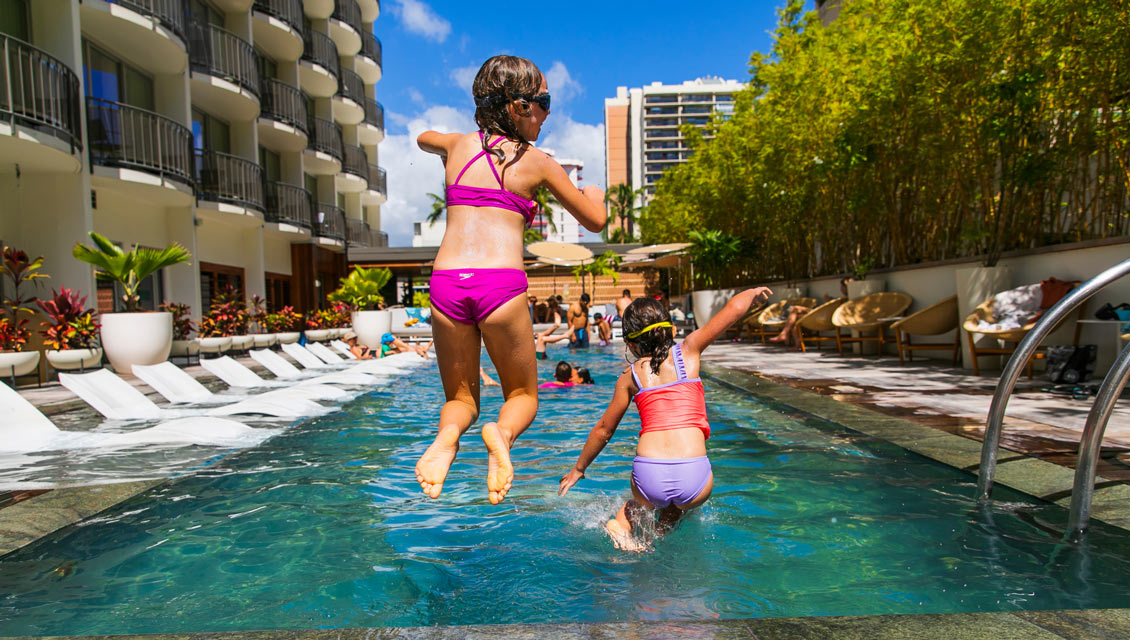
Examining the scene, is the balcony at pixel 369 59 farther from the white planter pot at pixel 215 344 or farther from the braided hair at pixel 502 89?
the braided hair at pixel 502 89

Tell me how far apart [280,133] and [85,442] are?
708 inches

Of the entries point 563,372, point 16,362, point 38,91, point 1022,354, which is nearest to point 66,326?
point 16,362

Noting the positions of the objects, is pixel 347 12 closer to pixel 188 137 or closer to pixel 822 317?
pixel 188 137

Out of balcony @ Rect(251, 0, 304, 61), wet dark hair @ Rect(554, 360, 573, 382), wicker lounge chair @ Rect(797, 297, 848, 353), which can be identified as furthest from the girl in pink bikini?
balcony @ Rect(251, 0, 304, 61)

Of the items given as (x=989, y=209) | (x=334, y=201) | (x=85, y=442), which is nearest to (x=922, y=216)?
(x=989, y=209)

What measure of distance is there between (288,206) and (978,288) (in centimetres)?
1965

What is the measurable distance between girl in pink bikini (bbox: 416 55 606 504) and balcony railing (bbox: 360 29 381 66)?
3113cm

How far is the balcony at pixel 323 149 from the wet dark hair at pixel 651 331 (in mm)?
23444

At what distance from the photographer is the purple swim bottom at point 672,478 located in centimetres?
303

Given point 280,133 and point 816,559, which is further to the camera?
point 280,133

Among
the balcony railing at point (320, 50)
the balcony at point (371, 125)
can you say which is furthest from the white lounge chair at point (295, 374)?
the balcony at point (371, 125)

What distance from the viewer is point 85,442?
18.6 feet

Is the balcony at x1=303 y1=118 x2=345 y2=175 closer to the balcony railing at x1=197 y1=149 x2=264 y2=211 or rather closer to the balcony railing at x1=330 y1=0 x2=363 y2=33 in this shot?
the balcony railing at x1=330 y1=0 x2=363 y2=33

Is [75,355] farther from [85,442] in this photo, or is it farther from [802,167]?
[802,167]
